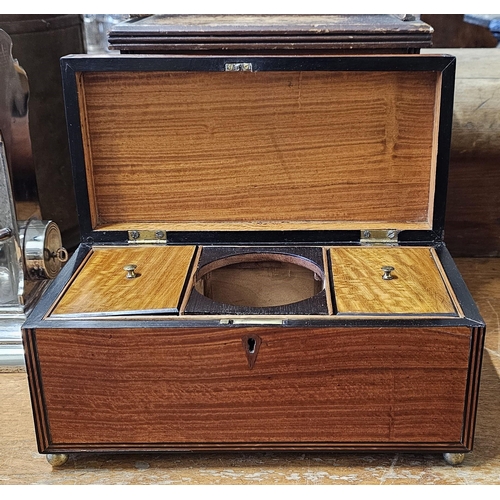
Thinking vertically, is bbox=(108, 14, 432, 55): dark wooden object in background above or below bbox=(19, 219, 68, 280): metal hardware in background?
above

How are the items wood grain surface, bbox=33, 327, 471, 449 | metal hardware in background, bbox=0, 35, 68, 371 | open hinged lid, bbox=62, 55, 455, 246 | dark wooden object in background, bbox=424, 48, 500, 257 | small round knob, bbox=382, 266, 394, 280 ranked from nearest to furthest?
1. wood grain surface, bbox=33, 327, 471, 449
2. small round knob, bbox=382, 266, 394, 280
3. open hinged lid, bbox=62, 55, 455, 246
4. metal hardware in background, bbox=0, 35, 68, 371
5. dark wooden object in background, bbox=424, 48, 500, 257

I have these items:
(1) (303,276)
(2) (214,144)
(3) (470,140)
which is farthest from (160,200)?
(3) (470,140)

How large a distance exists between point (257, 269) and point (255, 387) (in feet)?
1.14

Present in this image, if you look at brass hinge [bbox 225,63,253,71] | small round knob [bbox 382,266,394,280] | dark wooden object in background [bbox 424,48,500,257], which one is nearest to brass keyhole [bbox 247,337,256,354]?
small round knob [bbox 382,266,394,280]

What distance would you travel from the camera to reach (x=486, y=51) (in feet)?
6.26

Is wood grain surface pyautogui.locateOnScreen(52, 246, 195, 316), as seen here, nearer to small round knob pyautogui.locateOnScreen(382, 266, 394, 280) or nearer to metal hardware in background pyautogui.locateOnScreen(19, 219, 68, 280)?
metal hardware in background pyautogui.locateOnScreen(19, 219, 68, 280)

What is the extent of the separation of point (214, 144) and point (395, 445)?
648mm

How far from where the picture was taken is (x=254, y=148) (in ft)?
4.43

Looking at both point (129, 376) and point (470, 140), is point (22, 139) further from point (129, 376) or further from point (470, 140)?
point (470, 140)

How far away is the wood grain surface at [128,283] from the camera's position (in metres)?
1.08

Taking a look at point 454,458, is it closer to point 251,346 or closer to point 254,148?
point 251,346

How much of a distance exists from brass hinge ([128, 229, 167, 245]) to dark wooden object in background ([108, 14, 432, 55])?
0.34m

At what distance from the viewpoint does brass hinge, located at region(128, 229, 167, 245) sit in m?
1.35

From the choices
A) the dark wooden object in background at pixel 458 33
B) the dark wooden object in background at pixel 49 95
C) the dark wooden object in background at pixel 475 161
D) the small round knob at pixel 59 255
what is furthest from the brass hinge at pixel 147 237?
the dark wooden object in background at pixel 458 33
